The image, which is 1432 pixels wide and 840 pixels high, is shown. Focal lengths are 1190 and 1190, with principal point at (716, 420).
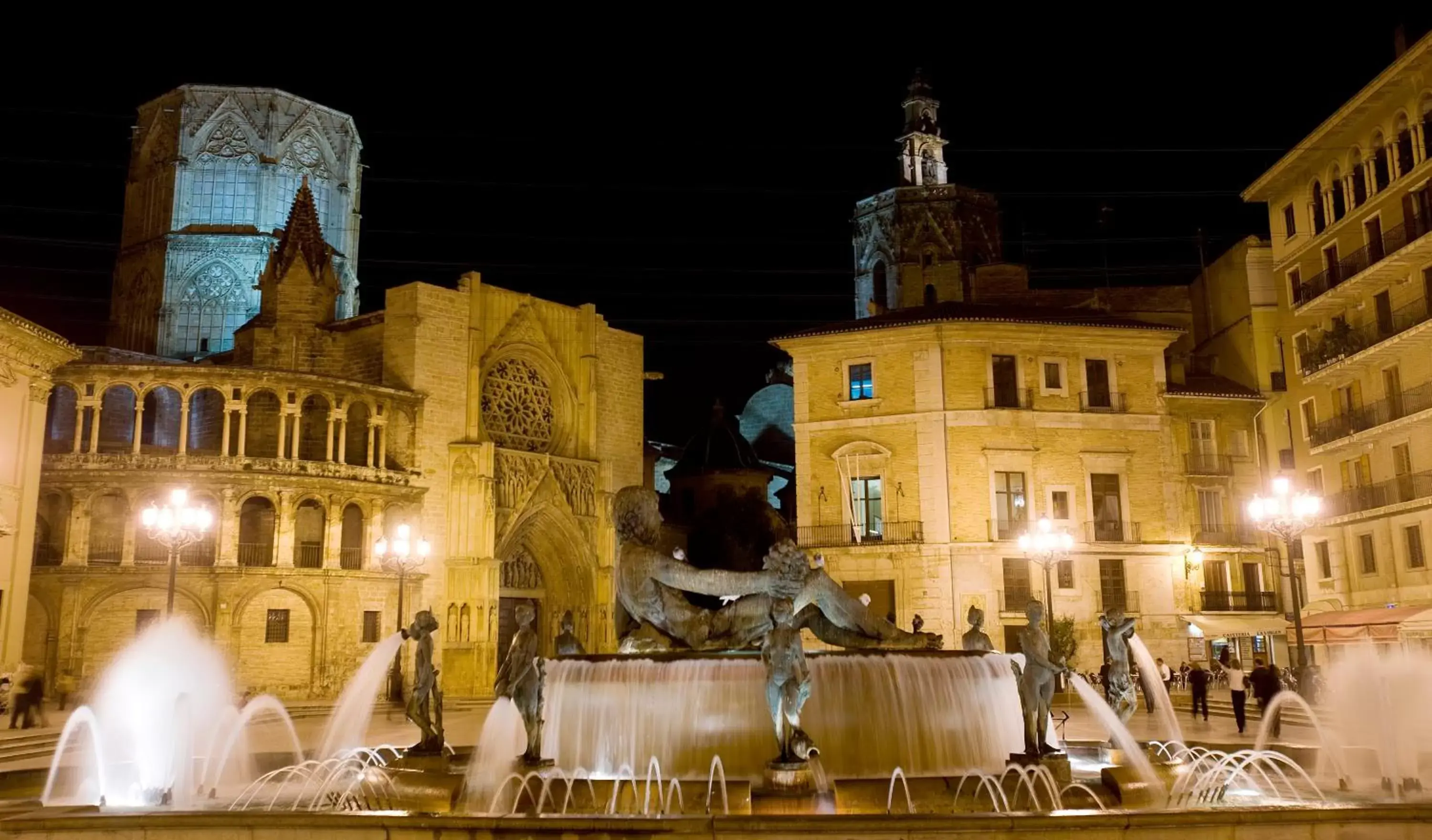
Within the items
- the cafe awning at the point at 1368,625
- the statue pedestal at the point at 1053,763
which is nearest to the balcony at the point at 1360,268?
the cafe awning at the point at 1368,625

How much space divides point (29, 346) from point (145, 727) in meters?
15.0

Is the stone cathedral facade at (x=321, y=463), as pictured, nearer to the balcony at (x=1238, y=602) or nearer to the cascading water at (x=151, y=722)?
the cascading water at (x=151, y=722)

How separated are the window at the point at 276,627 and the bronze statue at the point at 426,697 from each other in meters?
23.7

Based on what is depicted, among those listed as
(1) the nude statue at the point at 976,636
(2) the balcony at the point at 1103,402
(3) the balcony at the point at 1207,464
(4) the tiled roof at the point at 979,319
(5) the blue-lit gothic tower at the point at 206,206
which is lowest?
(1) the nude statue at the point at 976,636

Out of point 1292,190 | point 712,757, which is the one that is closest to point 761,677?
point 712,757

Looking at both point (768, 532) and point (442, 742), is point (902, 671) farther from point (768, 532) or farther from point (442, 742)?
point (768, 532)

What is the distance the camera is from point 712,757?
1105cm

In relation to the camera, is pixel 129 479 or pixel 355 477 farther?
pixel 355 477

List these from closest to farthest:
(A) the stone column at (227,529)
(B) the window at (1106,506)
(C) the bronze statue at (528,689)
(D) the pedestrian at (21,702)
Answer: (C) the bronze statue at (528,689) → (D) the pedestrian at (21,702) → (A) the stone column at (227,529) → (B) the window at (1106,506)

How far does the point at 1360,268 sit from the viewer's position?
33.2 metres

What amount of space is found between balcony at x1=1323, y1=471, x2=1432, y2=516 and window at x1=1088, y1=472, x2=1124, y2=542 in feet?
18.8

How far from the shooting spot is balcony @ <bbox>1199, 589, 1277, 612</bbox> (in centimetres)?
3725

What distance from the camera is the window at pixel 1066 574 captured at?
36031 mm

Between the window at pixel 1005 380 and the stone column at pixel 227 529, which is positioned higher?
the window at pixel 1005 380
